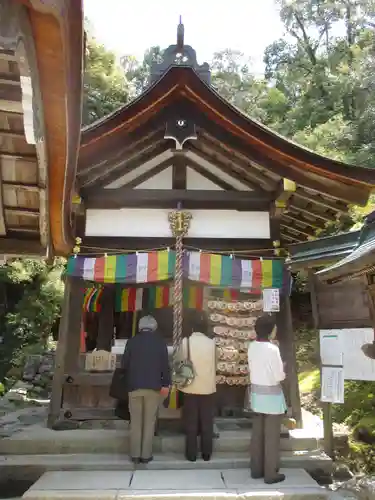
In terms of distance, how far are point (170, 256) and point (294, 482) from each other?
3.73 metres

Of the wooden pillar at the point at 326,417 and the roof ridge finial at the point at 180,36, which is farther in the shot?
the roof ridge finial at the point at 180,36

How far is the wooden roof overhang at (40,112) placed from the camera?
6.06 ft

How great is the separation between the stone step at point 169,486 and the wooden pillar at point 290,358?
1337mm

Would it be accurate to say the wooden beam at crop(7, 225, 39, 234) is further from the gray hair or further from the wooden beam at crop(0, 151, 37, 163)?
the gray hair

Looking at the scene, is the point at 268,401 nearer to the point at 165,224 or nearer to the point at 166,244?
the point at 166,244

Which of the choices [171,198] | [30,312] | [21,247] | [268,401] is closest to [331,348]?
[268,401]

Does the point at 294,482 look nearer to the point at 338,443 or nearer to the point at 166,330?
the point at 338,443

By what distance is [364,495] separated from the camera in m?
4.96

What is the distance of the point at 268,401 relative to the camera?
17.4 ft

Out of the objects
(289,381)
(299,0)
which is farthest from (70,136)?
(299,0)

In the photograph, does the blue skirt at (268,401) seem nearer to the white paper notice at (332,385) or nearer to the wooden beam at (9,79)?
the white paper notice at (332,385)

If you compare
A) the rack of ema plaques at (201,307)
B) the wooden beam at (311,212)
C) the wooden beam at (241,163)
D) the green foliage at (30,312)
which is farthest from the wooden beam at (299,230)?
the green foliage at (30,312)

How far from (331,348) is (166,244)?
3.24 m

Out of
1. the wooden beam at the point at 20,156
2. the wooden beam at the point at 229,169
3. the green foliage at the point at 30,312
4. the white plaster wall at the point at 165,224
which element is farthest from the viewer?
the green foliage at the point at 30,312
